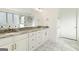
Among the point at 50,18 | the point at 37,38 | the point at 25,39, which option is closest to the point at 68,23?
A: the point at 50,18

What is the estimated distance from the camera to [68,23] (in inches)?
75.5

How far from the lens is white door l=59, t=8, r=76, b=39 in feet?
6.14

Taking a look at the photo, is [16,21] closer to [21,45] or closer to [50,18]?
[21,45]

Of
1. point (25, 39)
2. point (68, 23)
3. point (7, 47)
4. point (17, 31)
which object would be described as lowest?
point (7, 47)

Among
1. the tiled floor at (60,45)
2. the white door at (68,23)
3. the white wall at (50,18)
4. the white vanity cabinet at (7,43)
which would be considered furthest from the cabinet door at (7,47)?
the white door at (68,23)

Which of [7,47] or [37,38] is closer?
[7,47]

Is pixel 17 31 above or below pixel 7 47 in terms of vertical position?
above

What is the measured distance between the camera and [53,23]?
192 centimetres

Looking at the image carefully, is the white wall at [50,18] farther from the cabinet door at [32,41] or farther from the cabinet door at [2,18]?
the cabinet door at [2,18]

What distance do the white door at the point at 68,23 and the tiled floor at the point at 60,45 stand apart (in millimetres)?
99

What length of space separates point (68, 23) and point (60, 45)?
1.35ft

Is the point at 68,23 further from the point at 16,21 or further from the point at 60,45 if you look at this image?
the point at 16,21

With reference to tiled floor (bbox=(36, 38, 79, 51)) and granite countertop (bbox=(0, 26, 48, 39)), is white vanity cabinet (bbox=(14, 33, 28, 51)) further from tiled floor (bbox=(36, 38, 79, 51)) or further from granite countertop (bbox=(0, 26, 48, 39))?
tiled floor (bbox=(36, 38, 79, 51))
